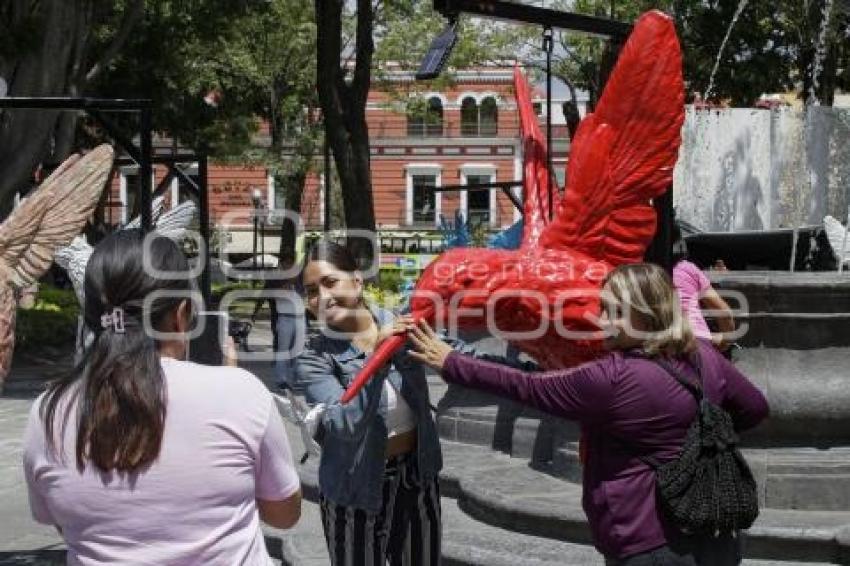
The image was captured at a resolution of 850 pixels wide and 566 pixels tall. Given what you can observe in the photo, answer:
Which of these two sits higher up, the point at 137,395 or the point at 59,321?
the point at 137,395

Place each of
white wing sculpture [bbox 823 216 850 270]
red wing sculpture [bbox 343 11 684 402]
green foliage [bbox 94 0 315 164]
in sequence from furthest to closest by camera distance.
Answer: green foliage [bbox 94 0 315 164]
white wing sculpture [bbox 823 216 850 270]
red wing sculpture [bbox 343 11 684 402]

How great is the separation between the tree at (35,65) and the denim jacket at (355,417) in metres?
10.7

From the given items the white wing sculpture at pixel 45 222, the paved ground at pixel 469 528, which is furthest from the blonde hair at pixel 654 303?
the white wing sculpture at pixel 45 222

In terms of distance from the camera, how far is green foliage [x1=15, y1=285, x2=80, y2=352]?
1758 cm

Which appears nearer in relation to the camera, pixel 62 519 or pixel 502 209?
pixel 62 519

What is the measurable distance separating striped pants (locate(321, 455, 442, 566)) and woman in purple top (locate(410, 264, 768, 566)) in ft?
2.65

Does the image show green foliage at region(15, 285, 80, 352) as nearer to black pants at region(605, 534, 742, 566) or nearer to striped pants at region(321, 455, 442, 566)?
striped pants at region(321, 455, 442, 566)

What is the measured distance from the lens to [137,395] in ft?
8.54

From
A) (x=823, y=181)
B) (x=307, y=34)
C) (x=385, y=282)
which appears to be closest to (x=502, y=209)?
(x=307, y=34)

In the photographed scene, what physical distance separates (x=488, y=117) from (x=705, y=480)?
176ft

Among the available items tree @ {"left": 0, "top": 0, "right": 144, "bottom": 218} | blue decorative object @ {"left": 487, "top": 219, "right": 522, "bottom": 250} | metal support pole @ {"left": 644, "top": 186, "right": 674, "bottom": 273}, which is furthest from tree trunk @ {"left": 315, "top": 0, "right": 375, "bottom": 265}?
metal support pole @ {"left": 644, "top": 186, "right": 674, "bottom": 273}

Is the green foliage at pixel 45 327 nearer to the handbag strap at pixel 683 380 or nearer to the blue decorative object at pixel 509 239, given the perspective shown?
the blue decorative object at pixel 509 239

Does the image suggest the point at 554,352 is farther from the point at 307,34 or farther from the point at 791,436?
the point at 307,34

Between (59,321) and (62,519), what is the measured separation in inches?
661
